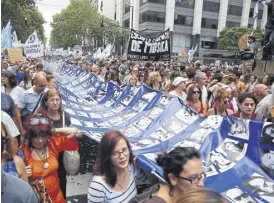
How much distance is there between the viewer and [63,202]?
2.68 meters

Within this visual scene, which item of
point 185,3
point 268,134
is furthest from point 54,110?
point 185,3

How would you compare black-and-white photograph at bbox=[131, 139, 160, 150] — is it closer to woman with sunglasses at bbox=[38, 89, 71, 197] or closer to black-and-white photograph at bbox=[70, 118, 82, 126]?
woman with sunglasses at bbox=[38, 89, 71, 197]

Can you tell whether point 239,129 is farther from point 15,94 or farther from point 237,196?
point 15,94

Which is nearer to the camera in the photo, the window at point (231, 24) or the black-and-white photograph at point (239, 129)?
the black-and-white photograph at point (239, 129)

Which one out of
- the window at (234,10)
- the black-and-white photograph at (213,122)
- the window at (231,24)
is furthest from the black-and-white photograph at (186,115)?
the window at (234,10)

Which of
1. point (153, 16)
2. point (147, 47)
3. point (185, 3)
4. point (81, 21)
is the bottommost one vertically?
point (147, 47)

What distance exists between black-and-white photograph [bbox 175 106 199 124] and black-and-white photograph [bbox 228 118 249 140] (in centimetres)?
73

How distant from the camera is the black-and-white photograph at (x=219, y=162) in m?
2.69

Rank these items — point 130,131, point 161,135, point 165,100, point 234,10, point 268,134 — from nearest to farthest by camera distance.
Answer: point 268,134 < point 161,135 < point 130,131 < point 165,100 < point 234,10

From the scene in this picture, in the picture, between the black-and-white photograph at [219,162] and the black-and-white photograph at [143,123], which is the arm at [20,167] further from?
the black-and-white photograph at [143,123]

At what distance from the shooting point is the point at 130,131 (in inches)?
159

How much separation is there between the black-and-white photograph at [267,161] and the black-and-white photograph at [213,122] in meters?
0.65

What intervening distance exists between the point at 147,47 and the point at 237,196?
356 inches

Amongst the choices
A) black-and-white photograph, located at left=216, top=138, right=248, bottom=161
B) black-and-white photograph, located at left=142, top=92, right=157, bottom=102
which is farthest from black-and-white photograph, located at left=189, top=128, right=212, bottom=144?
black-and-white photograph, located at left=142, top=92, right=157, bottom=102
